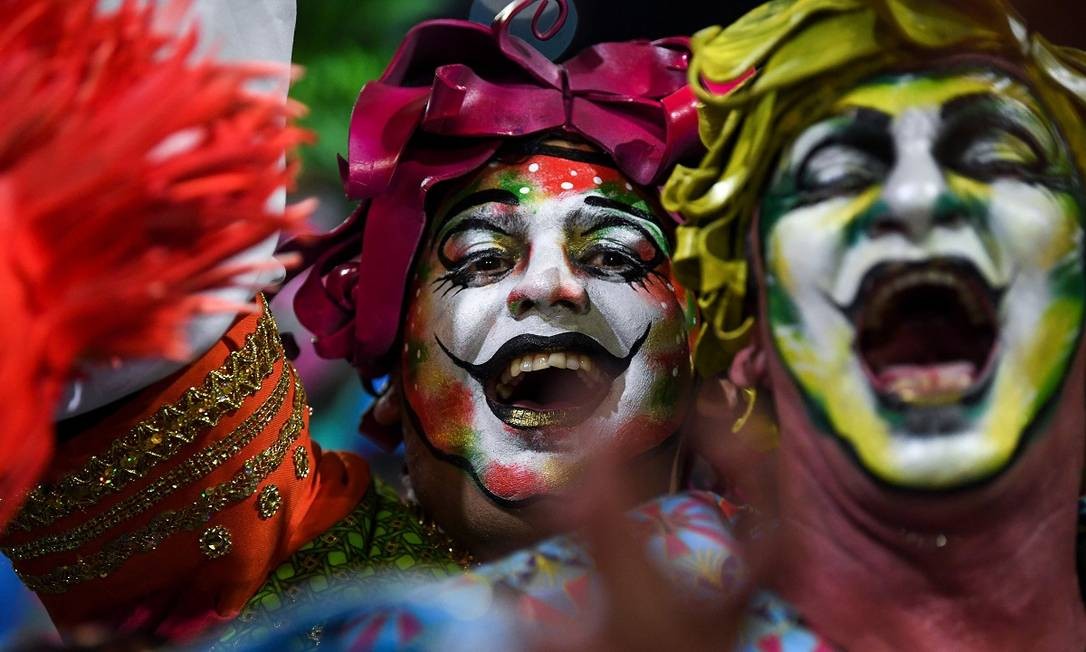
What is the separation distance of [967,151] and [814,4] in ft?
0.67

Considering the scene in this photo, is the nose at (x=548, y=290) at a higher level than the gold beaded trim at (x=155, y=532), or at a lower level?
higher

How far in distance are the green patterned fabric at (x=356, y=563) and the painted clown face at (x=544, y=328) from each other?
15cm

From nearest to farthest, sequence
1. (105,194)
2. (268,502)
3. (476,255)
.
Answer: (105,194) < (268,502) < (476,255)

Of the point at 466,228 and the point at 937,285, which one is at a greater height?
the point at 937,285

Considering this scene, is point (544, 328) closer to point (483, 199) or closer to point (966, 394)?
point (483, 199)

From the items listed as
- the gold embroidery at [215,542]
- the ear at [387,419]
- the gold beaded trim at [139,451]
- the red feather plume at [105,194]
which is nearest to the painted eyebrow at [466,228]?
the ear at [387,419]

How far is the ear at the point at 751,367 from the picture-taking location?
1.19m

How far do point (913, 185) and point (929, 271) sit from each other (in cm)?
8

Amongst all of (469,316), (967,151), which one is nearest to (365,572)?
(469,316)

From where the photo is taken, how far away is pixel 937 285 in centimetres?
103

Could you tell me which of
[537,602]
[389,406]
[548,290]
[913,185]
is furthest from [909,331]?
[389,406]

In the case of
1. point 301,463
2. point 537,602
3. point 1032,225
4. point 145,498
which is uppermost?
point 1032,225

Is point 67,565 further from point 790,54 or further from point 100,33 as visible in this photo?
point 790,54

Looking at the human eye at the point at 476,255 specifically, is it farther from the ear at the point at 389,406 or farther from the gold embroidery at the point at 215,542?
the gold embroidery at the point at 215,542
